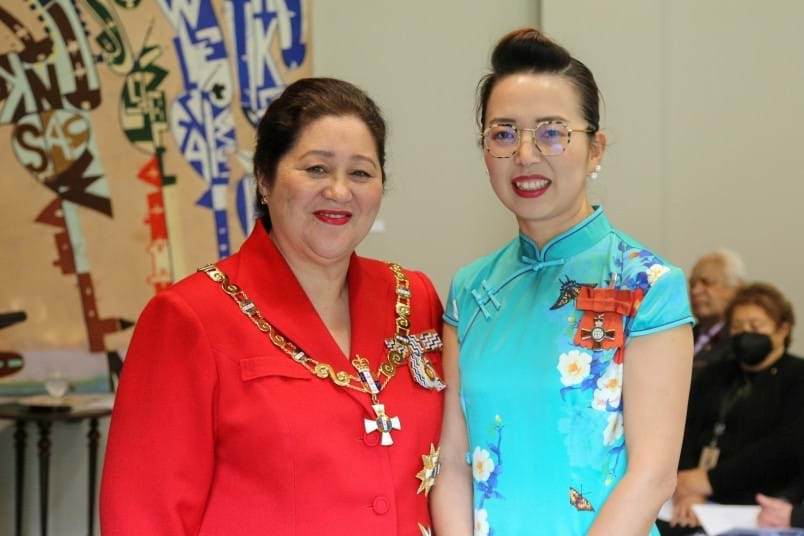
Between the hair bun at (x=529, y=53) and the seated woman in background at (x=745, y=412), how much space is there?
7.60 feet

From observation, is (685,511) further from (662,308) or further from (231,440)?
(231,440)

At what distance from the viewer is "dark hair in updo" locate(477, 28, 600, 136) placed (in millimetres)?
1839

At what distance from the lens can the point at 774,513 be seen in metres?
3.29

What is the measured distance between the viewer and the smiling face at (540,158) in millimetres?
1829

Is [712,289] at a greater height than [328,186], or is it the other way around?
[328,186]

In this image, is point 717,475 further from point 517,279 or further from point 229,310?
point 229,310

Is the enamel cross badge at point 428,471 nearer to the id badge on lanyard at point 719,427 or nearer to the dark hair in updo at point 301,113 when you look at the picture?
the dark hair in updo at point 301,113

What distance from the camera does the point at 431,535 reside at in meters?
2.00

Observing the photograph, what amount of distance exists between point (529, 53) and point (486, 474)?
2.52 ft

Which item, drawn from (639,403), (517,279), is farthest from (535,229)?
(639,403)

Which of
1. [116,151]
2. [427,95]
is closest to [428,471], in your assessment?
[116,151]

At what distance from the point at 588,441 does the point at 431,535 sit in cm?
41

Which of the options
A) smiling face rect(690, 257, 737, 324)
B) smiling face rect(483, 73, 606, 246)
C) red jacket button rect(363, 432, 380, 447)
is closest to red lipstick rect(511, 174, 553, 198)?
smiling face rect(483, 73, 606, 246)

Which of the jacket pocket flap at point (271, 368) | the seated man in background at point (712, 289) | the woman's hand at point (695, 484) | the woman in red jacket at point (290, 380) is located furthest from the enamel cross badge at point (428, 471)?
the seated man in background at point (712, 289)
